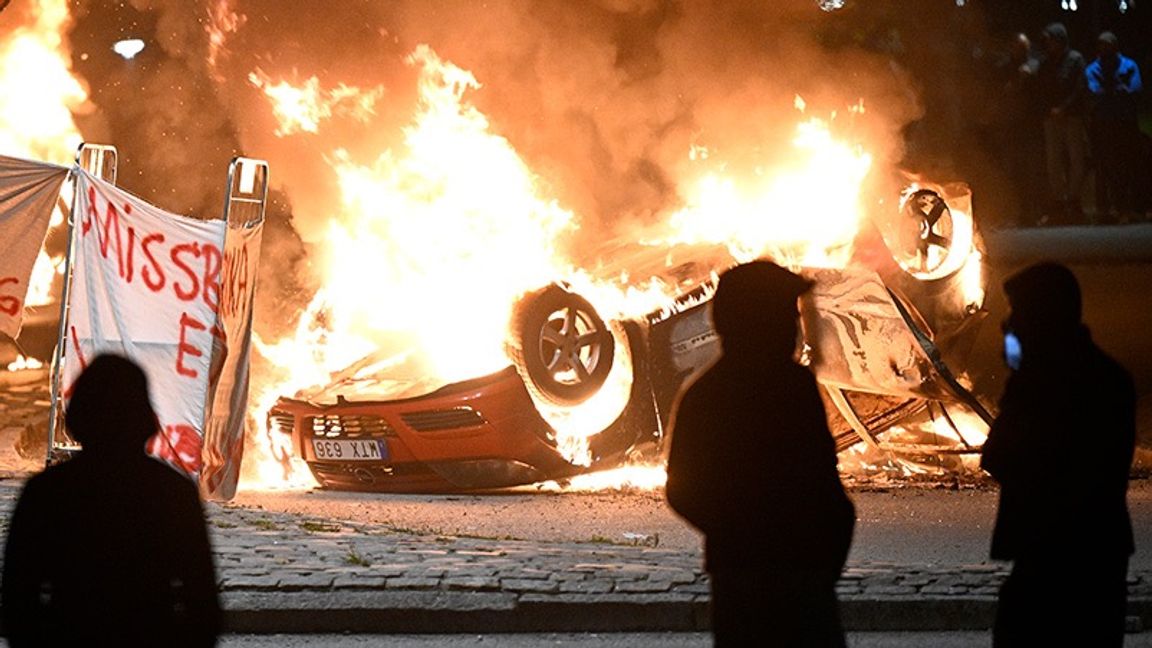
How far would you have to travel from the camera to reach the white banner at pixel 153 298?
9922 mm

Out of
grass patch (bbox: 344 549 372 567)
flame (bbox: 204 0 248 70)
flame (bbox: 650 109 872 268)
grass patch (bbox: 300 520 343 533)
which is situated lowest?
grass patch (bbox: 344 549 372 567)

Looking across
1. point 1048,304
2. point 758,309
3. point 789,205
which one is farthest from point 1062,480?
point 789,205

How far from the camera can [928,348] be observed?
11.0 meters

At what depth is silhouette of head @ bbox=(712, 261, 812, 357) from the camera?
4.39 metres

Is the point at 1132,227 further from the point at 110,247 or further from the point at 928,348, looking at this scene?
the point at 110,247

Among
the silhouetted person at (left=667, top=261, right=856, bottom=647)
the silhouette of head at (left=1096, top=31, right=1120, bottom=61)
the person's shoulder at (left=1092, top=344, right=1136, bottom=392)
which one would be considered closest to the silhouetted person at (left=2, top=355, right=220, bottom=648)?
the silhouetted person at (left=667, top=261, right=856, bottom=647)

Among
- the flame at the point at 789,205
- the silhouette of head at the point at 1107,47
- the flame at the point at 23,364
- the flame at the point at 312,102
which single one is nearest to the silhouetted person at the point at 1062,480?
the flame at the point at 789,205

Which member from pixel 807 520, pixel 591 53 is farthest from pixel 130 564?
pixel 591 53

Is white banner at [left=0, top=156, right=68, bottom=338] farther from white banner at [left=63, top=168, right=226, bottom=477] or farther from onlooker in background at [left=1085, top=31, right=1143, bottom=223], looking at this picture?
onlooker in background at [left=1085, top=31, right=1143, bottom=223]

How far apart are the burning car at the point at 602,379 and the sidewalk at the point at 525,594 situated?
276 cm

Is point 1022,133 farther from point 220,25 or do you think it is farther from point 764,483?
point 764,483

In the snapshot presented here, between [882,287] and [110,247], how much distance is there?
170 inches

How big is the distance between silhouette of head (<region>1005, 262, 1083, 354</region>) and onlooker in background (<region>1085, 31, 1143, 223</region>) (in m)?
14.2

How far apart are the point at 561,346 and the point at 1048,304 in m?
6.70
